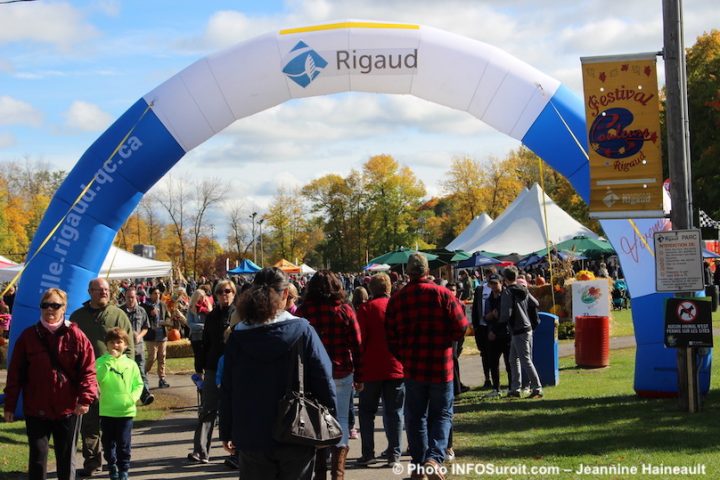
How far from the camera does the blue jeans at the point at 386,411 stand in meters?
8.39

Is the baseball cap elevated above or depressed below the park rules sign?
above

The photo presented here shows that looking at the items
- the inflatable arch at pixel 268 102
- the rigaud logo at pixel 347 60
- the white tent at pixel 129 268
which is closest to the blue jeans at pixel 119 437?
the inflatable arch at pixel 268 102

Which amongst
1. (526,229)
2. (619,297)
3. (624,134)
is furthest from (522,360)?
(526,229)

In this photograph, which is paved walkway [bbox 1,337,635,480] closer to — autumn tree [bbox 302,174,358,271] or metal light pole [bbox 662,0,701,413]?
metal light pole [bbox 662,0,701,413]

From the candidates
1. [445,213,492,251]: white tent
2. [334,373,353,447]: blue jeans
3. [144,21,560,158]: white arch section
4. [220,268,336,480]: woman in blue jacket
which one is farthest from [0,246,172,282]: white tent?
[220,268,336,480]: woman in blue jacket

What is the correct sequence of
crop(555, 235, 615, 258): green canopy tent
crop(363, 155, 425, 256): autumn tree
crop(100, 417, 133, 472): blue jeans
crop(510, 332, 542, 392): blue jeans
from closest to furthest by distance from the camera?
crop(100, 417, 133, 472): blue jeans < crop(510, 332, 542, 392): blue jeans < crop(555, 235, 615, 258): green canopy tent < crop(363, 155, 425, 256): autumn tree

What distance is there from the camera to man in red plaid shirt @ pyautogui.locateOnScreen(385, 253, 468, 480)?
746cm

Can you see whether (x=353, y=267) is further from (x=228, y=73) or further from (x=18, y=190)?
(x=228, y=73)

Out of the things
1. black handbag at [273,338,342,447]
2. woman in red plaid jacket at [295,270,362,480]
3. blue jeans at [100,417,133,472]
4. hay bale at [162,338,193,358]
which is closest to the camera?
black handbag at [273,338,342,447]

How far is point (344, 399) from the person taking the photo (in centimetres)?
747

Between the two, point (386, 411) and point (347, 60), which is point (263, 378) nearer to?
point (386, 411)

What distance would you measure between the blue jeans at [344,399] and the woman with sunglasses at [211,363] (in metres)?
1.61

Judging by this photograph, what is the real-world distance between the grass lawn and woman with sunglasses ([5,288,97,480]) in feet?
10.3

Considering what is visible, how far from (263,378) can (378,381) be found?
3662 mm
